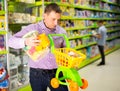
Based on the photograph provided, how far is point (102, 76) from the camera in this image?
6082 millimetres

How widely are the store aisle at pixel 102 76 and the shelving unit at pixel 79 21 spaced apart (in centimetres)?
49

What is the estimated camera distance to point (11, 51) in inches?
170

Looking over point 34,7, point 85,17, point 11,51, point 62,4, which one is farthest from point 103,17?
point 11,51

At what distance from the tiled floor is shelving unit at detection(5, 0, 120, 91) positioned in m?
0.49

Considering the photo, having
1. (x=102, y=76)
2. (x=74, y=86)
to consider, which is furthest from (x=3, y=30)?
(x=102, y=76)

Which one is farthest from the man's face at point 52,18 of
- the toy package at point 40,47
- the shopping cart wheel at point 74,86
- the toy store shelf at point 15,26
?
the toy store shelf at point 15,26

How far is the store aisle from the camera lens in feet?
16.7

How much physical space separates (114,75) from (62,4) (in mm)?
2539

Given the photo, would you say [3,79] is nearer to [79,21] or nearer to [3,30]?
[3,30]

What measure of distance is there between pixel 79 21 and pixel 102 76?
79.5 inches

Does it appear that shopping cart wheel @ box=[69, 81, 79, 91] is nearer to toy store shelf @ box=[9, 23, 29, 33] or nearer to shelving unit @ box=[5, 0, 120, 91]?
shelving unit @ box=[5, 0, 120, 91]

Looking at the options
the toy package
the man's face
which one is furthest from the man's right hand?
the man's face

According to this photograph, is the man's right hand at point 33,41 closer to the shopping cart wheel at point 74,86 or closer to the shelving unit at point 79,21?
the shopping cart wheel at point 74,86

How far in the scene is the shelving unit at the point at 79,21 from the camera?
4.41 m
